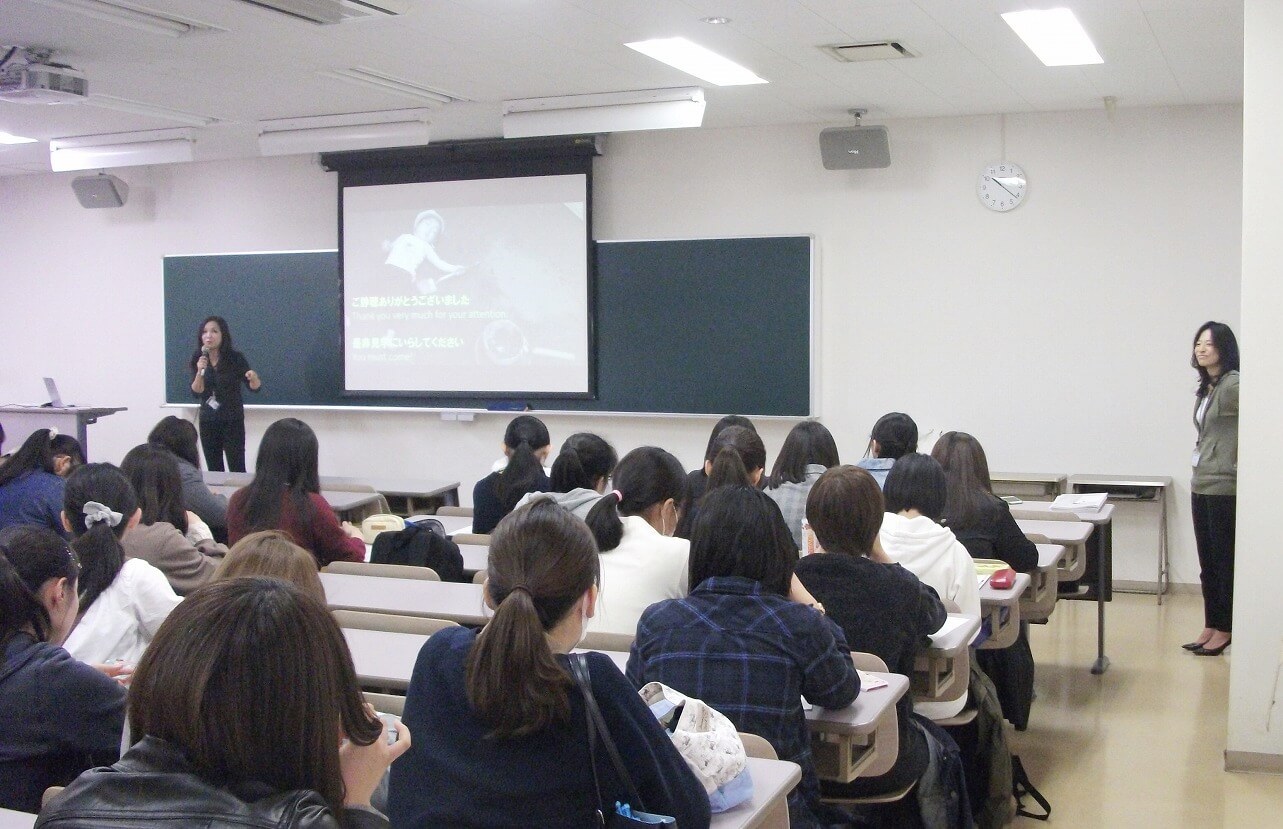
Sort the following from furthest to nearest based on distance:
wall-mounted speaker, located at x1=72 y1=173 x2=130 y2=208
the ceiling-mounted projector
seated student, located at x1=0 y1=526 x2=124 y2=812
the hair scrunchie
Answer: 1. wall-mounted speaker, located at x1=72 y1=173 x2=130 y2=208
2. the ceiling-mounted projector
3. the hair scrunchie
4. seated student, located at x1=0 y1=526 x2=124 y2=812

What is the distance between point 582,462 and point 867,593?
1.53 m

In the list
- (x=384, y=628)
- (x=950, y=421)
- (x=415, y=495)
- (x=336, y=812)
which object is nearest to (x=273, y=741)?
(x=336, y=812)

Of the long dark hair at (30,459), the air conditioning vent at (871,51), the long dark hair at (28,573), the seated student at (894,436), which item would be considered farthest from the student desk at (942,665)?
the long dark hair at (30,459)

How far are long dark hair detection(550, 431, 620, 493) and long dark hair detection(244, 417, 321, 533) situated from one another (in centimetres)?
85

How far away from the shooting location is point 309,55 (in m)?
6.02

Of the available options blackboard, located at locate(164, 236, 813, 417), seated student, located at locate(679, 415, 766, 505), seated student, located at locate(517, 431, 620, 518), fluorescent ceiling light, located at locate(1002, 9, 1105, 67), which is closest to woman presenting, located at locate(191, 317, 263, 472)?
blackboard, located at locate(164, 236, 813, 417)

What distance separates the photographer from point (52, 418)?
877 cm

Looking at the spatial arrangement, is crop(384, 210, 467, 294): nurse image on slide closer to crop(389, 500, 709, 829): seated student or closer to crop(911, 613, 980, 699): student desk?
crop(911, 613, 980, 699): student desk

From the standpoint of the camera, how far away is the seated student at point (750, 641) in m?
2.36

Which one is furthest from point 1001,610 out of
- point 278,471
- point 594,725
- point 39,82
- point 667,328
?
point 39,82

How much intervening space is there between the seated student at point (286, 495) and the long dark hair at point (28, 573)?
163 centimetres

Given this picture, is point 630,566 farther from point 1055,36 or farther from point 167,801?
point 1055,36

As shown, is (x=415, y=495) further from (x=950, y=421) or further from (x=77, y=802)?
(x=77, y=802)

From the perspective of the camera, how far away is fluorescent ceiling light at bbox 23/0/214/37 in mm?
4965
